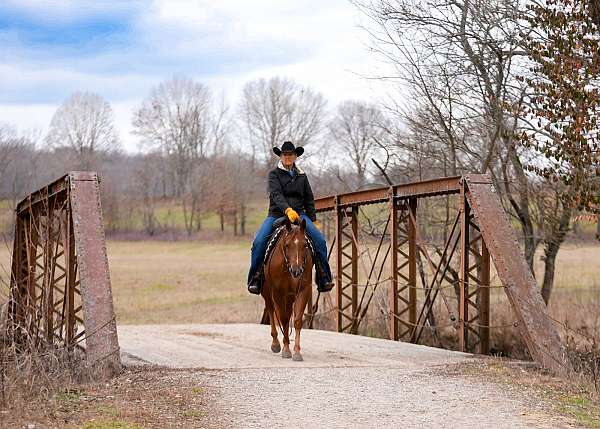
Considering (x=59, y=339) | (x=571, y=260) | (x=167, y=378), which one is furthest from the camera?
(x=571, y=260)

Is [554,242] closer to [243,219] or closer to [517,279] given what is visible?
[517,279]

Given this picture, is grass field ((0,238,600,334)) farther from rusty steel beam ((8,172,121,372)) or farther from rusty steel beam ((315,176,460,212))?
rusty steel beam ((8,172,121,372))

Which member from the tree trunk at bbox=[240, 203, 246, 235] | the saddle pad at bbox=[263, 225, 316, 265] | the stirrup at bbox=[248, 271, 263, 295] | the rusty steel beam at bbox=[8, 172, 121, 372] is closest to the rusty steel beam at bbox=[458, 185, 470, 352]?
the saddle pad at bbox=[263, 225, 316, 265]

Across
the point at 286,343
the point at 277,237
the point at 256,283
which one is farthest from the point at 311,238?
the point at 286,343

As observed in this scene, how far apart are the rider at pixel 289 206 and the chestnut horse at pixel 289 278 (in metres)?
0.22

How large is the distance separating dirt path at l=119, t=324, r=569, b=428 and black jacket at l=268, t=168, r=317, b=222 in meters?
2.14

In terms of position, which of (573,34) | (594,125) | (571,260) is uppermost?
(573,34)

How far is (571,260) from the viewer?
4469cm


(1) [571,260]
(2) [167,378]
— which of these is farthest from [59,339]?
(1) [571,260]

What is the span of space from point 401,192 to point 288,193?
142 inches

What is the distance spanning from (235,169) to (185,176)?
7.86 meters

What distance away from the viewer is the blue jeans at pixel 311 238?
1299cm

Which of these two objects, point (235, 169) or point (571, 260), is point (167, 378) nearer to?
point (571, 260)

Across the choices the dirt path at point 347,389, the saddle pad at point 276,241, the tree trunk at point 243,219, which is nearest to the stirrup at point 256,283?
the saddle pad at point 276,241
